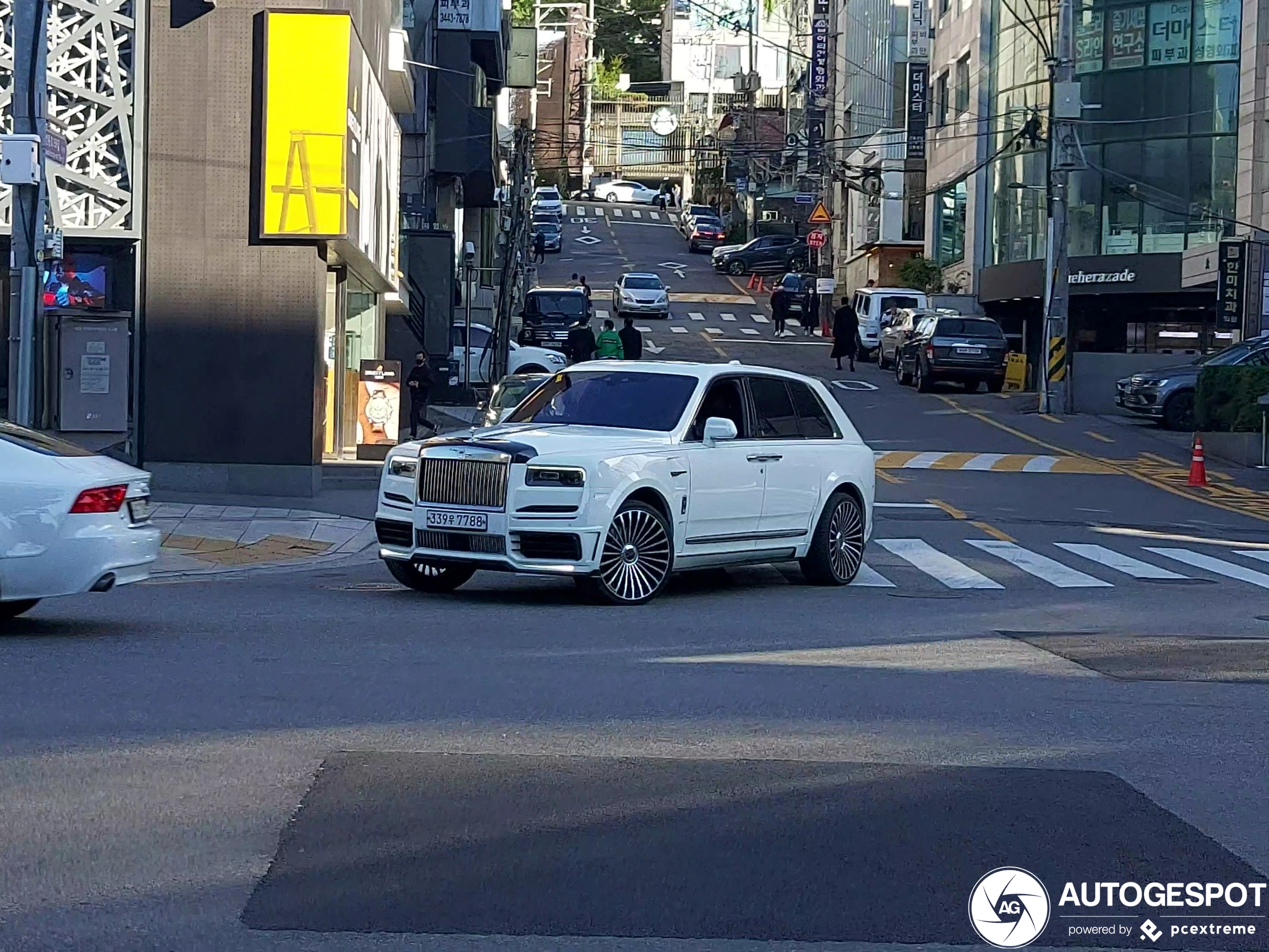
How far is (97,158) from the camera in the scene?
71.1 feet

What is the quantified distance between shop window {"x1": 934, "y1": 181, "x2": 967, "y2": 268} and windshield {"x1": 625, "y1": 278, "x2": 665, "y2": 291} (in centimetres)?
1075

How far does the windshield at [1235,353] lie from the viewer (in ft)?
106

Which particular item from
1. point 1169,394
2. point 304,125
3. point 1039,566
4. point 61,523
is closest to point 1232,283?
point 1169,394

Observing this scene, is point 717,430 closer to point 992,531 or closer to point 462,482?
point 462,482

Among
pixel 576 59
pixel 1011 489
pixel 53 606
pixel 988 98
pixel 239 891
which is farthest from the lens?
pixel 576 59

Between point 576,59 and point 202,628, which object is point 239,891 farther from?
point 576,59

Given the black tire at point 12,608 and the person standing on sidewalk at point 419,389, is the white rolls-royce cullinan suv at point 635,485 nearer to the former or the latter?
the black tire at point 12,608

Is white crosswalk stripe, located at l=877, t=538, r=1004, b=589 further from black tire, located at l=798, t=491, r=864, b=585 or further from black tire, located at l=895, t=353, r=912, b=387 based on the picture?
black tire, located at l=895, t=353, r=912, b=387

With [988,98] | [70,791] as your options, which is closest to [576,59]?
[988,98]

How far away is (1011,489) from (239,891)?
21.1 meters

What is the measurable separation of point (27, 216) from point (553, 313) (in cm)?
3430

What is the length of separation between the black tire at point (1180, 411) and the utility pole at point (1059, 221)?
401 centimetres

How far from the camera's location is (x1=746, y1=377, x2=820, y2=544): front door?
14.5m

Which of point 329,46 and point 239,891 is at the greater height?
point 329,46
